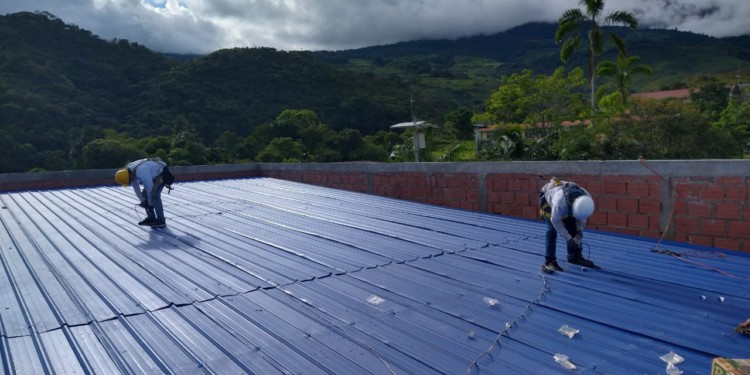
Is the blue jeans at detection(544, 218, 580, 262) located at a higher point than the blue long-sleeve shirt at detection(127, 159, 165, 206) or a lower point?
lower

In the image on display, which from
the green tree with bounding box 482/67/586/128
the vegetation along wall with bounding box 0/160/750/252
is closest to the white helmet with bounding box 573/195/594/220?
the vegetation along wall with bounding box 0/160/750/252

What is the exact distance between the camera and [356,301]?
4.65 m

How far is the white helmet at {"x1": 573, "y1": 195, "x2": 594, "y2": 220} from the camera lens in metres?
4.75

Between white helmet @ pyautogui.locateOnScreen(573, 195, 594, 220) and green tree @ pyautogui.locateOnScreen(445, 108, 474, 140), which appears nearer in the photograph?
white helmet @ pyautogui.locateOnScreen(573, 195, 594, 220)

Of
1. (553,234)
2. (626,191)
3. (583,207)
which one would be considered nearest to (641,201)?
(626,191)

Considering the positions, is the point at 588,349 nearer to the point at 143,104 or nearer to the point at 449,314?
the point at 449,314

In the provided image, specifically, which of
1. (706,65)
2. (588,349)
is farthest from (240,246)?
(706,65)

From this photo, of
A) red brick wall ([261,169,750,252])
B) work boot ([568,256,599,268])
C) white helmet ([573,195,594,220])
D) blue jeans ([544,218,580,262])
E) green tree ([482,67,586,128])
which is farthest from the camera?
green tree ([482,67,586,128])

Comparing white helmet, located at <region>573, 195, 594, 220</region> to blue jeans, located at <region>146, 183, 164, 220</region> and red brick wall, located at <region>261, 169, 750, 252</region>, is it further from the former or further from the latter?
blue jeans, located at <region>146, 183, 164, 220</region>

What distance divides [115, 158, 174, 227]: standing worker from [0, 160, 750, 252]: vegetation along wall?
193 inches

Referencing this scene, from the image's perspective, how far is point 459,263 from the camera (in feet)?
19.3

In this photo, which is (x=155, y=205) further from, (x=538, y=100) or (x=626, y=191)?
(x=538, y=100)

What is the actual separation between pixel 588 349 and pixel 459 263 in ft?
7.78

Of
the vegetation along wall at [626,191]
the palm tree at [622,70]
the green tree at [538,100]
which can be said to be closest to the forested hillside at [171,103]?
the green tree at [538,100]
